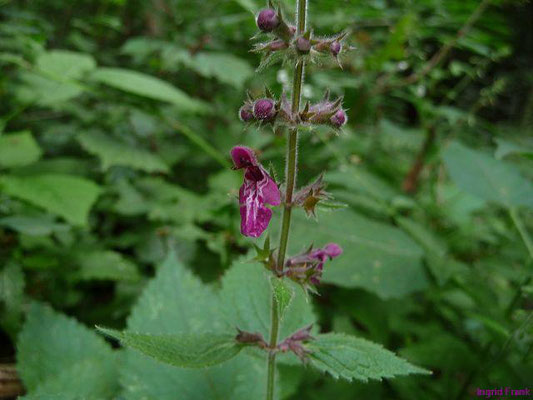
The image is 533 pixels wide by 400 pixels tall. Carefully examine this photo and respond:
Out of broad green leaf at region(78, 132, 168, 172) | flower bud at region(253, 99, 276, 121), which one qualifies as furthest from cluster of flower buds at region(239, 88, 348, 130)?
broad green leaf at region(78, 132, 168, 172)

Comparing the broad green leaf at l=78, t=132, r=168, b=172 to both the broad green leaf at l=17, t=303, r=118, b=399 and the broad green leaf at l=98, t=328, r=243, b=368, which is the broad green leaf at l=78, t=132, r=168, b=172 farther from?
the broad green leaf at l=98, t=328, r=243, b=368

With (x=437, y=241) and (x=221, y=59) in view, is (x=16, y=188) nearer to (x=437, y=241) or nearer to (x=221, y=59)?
(x=221, y=59)

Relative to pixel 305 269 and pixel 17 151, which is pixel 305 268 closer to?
pixel 305 269

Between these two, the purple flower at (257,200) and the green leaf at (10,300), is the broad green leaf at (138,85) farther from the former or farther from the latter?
the purple flower at (257,200)

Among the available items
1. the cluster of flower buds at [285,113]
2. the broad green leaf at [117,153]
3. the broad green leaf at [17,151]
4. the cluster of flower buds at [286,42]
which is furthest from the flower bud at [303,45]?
the broad green leaf at [17,151]

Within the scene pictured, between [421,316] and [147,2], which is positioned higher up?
[147,2]

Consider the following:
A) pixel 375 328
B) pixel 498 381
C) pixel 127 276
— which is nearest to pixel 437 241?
pixel 375 328
